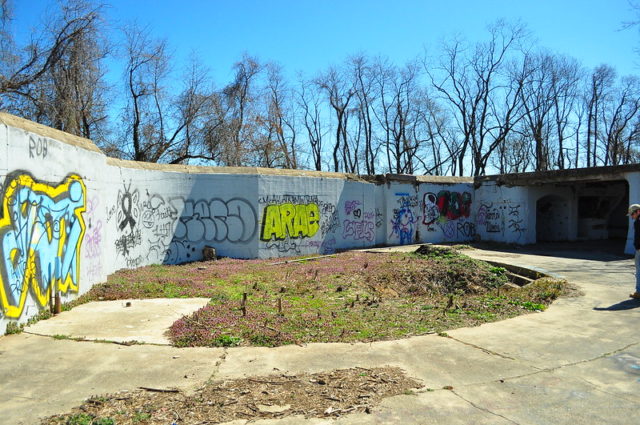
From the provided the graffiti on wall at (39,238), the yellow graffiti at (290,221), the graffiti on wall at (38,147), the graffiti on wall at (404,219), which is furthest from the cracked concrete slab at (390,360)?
the graffiti on wall at (404,219)

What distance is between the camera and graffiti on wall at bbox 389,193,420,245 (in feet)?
63.3

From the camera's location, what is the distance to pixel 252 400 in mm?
4062

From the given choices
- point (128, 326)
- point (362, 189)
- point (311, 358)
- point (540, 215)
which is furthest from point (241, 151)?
point (311, 358)

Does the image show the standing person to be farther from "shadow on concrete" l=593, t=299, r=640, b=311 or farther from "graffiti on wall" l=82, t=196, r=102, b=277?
"graffiti on wall" l=82, t=196, r=102, b=277

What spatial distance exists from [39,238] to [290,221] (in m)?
9.63

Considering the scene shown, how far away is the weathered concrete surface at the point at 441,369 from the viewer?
12.7 ft

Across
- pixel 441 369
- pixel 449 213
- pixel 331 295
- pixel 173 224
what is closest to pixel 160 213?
pixel 173 224

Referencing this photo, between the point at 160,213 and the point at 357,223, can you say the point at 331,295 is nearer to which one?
the point at 160,213

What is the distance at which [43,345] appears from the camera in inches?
221

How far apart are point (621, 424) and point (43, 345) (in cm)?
635

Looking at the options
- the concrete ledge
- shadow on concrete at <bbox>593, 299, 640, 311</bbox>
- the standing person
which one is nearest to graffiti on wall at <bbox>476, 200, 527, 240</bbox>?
the standing person

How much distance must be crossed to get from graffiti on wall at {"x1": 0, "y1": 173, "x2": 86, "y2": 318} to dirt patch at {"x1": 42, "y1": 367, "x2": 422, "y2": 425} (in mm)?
3264

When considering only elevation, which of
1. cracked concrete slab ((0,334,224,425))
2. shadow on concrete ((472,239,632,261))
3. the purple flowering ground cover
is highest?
shadow on concrete ((472,239,632,261))

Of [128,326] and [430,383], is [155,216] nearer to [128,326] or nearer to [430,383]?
[128,326]
